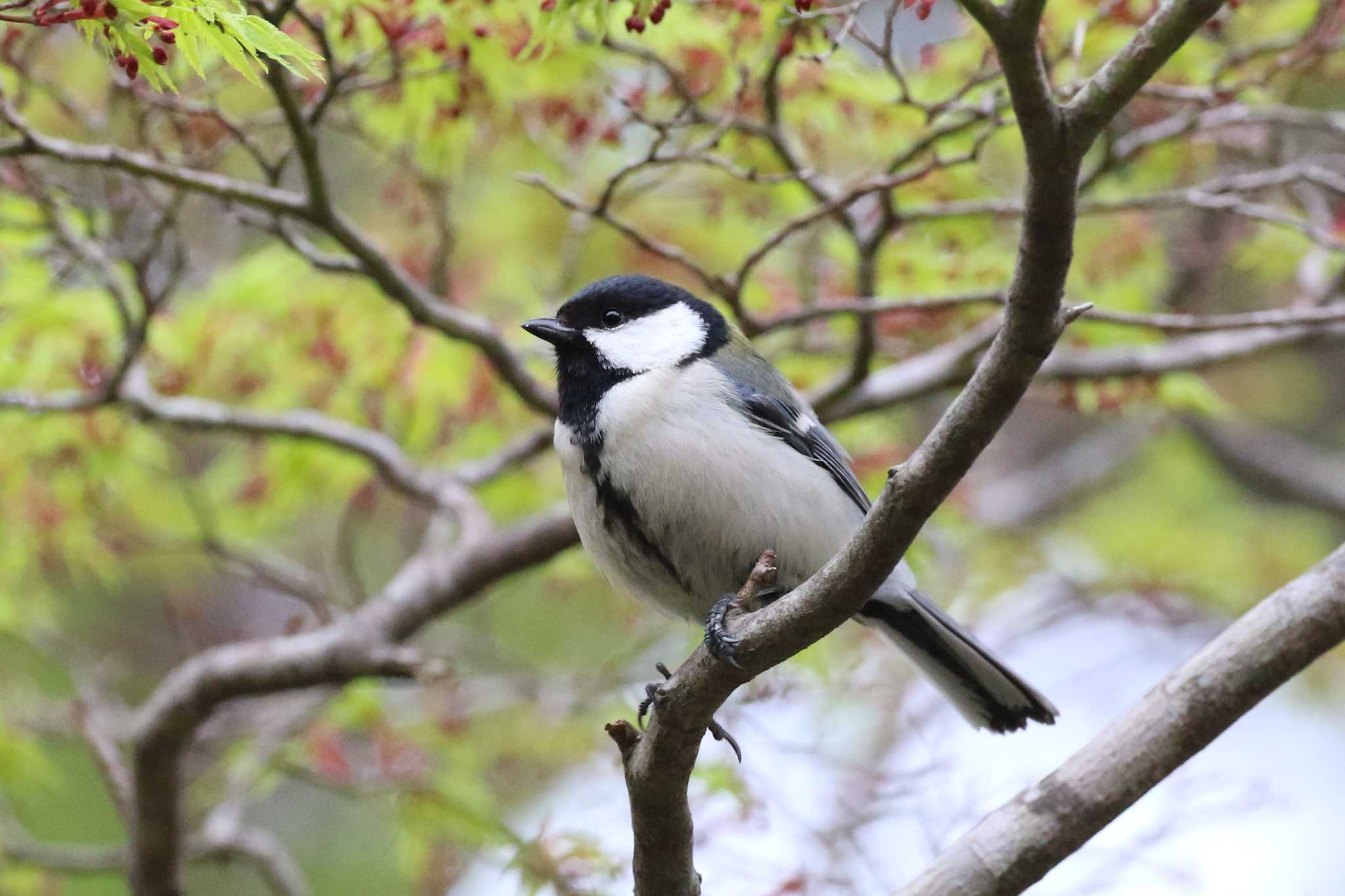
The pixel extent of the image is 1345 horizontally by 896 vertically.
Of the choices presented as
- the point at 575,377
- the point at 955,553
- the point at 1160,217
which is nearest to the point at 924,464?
the point at 575,377

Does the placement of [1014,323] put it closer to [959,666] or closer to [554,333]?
[959,666]

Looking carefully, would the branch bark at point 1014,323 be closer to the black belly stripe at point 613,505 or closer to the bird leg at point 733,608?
the bird leg at point 733,608

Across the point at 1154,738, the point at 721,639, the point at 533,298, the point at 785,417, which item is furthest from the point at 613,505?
the point at 533,298

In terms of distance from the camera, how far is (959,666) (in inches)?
132

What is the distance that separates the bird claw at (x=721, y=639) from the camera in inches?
97.4

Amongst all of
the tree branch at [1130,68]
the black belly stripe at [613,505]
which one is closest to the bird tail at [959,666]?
the black belly stripe at [613,505]

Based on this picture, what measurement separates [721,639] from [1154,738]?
3.17ft

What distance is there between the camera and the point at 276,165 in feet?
11.7

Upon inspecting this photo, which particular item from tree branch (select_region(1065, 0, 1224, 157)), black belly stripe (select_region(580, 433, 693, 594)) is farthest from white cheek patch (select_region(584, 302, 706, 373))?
tree branch (select_region(1065, 0, 1224, 157))

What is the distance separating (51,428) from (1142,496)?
680cm

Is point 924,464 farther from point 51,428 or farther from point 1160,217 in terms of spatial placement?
point 1160,217

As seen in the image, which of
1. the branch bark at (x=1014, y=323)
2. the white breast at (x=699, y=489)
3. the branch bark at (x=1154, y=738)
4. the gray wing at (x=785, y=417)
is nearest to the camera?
the branch bark at (x=1014, y=323)

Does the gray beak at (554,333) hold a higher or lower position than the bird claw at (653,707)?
higher

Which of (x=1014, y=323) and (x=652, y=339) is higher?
(x=1014, y=323)
